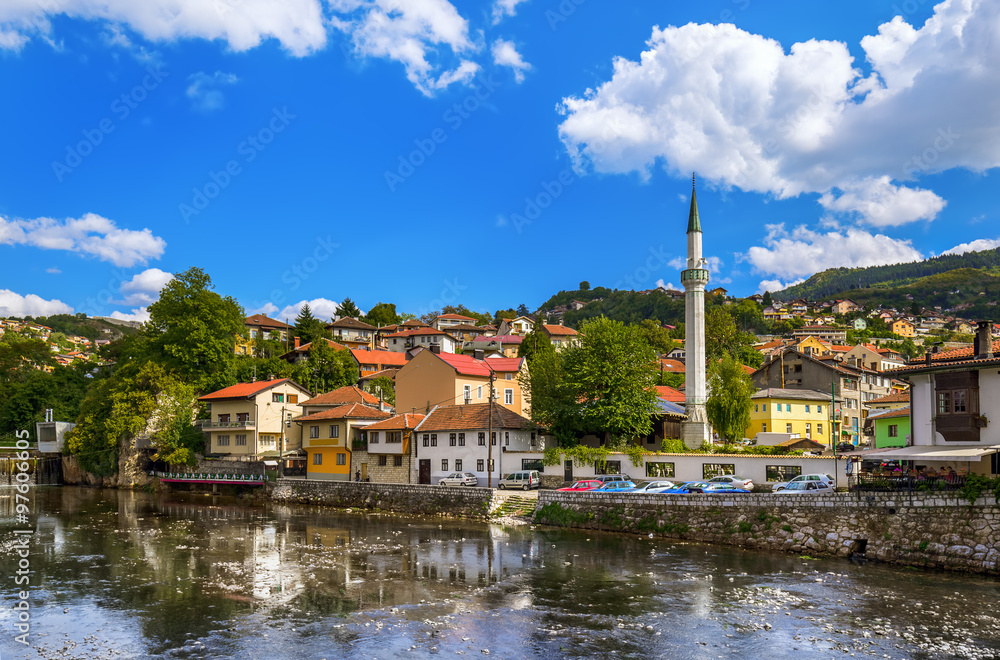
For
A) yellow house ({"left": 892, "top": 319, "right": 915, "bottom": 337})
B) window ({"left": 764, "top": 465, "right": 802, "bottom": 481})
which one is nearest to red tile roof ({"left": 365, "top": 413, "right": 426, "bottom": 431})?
window ({"left": 764, "top": 465, "right": 802, "bottom": 481})

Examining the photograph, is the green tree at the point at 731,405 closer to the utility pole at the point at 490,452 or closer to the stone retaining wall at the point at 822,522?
the utility pole at the point at 490,452

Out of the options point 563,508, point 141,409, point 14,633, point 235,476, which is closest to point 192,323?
point 141,409

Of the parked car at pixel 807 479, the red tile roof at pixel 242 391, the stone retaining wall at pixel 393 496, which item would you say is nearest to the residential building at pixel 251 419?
the red tile roof at pixel 242 391

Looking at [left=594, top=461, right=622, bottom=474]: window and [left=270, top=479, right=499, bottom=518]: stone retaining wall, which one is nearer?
[left=270, top=479, right=499, bottom=518]: stone retaining wall

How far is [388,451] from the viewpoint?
166 ft

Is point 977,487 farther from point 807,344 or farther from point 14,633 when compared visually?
point 807,344

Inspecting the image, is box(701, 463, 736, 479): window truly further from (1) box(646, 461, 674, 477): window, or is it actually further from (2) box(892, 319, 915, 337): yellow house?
(2) box(892, 319, 915, 337): yellow house

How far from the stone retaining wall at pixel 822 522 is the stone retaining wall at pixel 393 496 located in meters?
5.46

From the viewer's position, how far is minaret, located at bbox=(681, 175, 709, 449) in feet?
169

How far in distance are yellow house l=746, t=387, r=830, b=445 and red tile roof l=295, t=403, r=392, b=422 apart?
101 feet

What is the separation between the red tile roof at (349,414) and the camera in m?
53.4

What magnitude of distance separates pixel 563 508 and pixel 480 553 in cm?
793

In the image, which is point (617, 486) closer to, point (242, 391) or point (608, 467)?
point (608, 467)

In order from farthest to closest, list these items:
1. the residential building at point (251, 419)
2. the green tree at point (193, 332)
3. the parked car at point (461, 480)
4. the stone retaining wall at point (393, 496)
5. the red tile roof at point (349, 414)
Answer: the green tree at point (193, 332)
the residential building at point (251, 419)
the red tile roof at point (349, 414)
the parked car at point (461, 480)
the stone retaining wall at point (393, 496)
